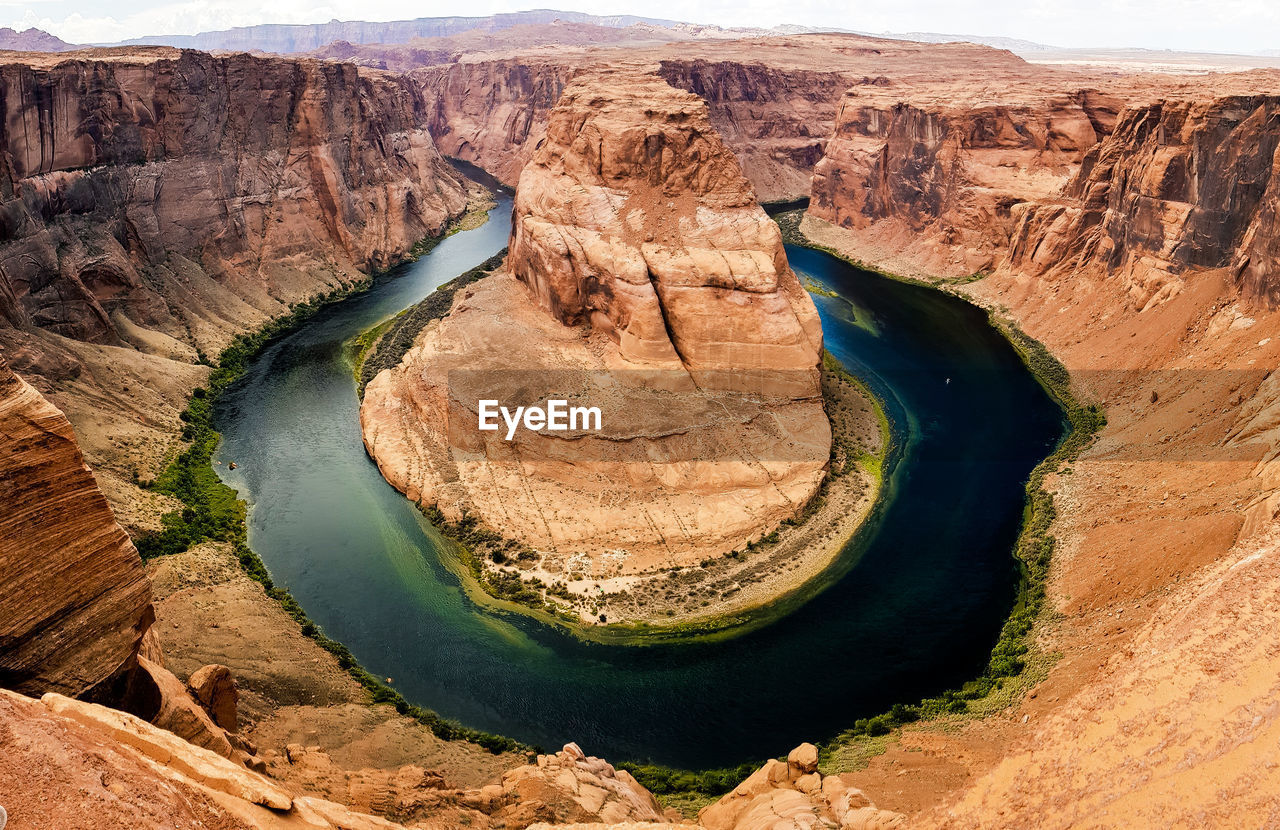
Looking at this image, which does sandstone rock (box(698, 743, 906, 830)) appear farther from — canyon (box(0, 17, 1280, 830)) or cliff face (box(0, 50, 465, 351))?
cliff face (box(0, 50, 465, 351))

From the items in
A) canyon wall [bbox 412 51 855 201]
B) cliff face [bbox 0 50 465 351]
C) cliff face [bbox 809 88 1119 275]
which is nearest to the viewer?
cliff face [bbox 0 50 465 351]

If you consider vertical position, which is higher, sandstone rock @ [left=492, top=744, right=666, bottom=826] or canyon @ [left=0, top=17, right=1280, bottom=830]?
canyon @ [left=0, top=17, right=1280, bottom=830]

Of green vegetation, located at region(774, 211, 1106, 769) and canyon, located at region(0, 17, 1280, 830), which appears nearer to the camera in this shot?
canyon, located at region(0, 17, 1280, 830)

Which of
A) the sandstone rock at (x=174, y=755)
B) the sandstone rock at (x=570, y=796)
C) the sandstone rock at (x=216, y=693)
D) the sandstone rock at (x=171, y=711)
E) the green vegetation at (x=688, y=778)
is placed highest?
the sandstone rock at (x=174, y=755)

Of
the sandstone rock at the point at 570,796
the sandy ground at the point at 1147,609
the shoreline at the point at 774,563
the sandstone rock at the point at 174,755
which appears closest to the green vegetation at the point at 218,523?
the sandstone rock at the point at 570,796

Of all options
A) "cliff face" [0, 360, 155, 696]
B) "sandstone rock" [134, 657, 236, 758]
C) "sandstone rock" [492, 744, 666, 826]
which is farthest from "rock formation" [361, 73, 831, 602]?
"cliff face" [0, 360, 155, 696]

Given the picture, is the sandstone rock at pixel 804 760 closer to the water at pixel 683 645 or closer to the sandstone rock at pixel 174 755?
the water at pixel 683 645

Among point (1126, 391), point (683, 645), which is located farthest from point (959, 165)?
point (683, 645)

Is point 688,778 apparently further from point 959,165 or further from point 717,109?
point 717,109
